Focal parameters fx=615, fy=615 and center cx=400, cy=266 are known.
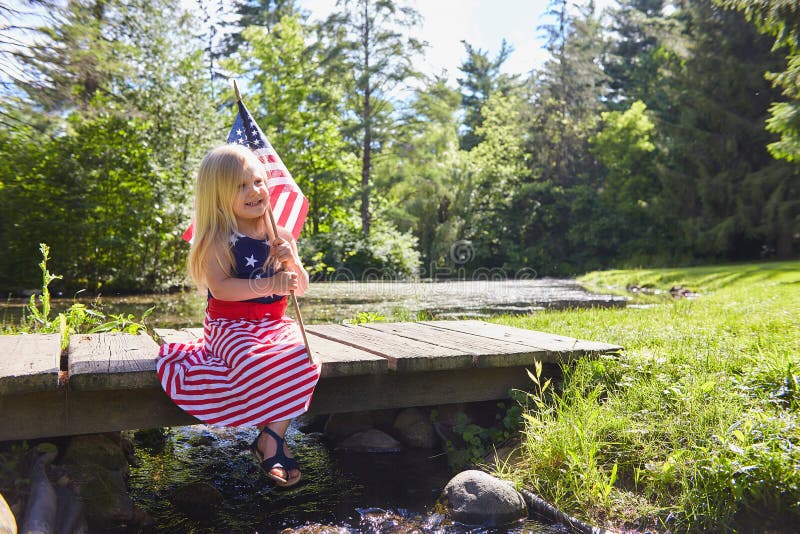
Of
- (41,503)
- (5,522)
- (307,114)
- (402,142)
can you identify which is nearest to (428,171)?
(402,142)

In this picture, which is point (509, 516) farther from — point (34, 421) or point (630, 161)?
point (630, 161)

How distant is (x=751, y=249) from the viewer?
67.9ft

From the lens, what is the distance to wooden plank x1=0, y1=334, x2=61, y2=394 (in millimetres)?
2445

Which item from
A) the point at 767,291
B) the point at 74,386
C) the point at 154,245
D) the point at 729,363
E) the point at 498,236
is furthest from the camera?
the point at 498,236

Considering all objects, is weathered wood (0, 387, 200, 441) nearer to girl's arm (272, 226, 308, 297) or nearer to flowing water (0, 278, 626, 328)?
girl's arm (272, 226, 308, 297)

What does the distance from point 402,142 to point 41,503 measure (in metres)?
22.3

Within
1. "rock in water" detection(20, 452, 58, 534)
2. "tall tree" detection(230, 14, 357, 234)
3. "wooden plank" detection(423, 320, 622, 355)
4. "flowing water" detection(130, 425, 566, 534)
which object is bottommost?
"flowing water" detection(130, 425, 566, 534)

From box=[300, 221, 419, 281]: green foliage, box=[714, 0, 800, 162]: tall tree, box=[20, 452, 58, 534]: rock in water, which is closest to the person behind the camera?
box=[20, 452, 58, 534]: rock in water

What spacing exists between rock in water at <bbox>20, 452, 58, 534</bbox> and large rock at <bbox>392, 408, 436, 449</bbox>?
1892 millimetres

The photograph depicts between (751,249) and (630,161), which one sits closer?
(751,249)

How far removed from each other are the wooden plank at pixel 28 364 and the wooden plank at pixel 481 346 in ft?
6.52

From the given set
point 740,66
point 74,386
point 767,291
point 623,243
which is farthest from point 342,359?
point 623,243

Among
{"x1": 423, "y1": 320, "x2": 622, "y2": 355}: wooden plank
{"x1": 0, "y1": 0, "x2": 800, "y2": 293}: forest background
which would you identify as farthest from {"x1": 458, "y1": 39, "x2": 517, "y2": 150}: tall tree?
{"x1": 423, "y1": 320, "x2": 622, "y2": 355}: wooden plank

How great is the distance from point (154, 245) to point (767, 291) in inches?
458
